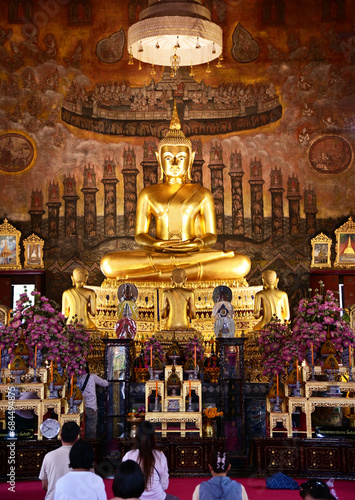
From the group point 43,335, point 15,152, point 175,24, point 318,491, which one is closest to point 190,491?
point 43,335

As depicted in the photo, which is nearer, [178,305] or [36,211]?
[178,305]

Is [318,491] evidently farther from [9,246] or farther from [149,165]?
[149,165]

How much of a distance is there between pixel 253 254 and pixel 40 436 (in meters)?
5.79

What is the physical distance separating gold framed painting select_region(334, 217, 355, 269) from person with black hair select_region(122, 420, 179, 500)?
720 centimetres

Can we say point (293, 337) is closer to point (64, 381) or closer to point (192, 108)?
point (64, 381)

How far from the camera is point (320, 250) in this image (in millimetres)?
10562

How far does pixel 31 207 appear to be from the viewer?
35.3ft

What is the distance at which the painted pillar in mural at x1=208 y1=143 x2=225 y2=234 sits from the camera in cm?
1092

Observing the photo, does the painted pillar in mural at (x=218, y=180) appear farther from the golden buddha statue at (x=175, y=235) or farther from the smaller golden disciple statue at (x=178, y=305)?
the smaller golden disciple statue at (x=178, y=305)

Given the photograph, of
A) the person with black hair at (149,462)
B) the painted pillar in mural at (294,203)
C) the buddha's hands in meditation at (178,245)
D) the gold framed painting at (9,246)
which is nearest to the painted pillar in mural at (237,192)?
the painted pillar in mural at (294,203)

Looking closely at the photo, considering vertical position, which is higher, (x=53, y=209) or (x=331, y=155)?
(x=331, y=155)

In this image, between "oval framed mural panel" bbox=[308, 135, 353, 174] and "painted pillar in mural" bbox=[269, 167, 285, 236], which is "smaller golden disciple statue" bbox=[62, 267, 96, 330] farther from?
"oval framed mural panel" bbox=[308, 135, 353, 174]

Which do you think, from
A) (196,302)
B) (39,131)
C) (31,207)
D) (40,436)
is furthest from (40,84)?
(40,436)

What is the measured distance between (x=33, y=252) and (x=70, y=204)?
0.94 meters
